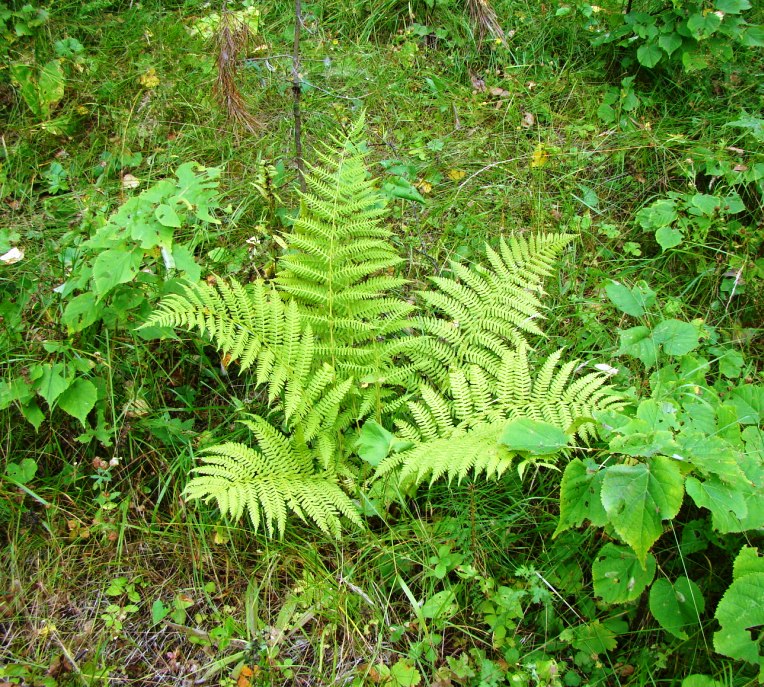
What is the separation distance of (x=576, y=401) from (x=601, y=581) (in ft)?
2.10

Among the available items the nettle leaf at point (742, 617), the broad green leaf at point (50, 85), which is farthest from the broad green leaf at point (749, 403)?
the broad green leaf at point (50, 85)

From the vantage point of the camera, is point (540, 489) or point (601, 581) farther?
point (540, 489)

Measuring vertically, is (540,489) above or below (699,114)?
below

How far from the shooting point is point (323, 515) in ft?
7.37

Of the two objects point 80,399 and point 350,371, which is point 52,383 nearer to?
point 80,399

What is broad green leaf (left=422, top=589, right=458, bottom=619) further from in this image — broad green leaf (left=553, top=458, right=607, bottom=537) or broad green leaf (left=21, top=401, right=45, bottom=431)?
broad green leaf (left=21, top=401, right=45, bottom=431)

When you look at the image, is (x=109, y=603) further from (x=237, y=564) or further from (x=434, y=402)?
(x=434, y=402)

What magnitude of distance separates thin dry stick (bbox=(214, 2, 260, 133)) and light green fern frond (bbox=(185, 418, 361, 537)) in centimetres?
204

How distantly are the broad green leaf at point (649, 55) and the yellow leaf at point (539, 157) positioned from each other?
0.70 metres

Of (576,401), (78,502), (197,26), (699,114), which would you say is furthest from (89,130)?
(699,114)

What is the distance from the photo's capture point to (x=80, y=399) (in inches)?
94.3

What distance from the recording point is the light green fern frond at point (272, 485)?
6.88 feet

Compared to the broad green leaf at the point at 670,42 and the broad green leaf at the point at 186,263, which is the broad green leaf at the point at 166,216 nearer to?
the broad green leaf at the point at 186,263

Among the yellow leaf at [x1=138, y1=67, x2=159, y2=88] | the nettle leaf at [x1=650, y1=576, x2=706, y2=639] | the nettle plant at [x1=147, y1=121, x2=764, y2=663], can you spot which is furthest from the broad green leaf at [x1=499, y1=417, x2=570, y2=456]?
the yellow leaf at [x1=138, y1=67, x2=159, y2=88]
